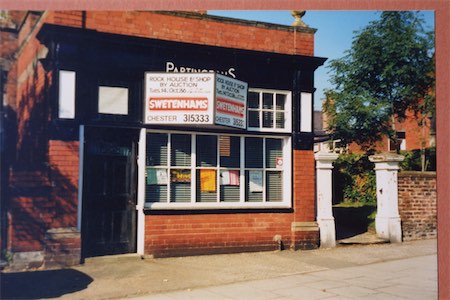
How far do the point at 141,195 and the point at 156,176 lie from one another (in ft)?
1.23

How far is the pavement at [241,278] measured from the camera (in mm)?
4656

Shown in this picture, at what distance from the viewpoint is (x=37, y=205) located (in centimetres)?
548

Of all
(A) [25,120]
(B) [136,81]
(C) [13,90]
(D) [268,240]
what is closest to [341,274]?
(D) [268,240]

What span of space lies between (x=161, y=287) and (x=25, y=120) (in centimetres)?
294

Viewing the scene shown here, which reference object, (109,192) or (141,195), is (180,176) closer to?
(141,195)

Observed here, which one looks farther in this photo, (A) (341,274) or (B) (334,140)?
(B) (334,140)

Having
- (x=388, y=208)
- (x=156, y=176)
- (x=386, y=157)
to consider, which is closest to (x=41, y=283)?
(x=156, y=176)

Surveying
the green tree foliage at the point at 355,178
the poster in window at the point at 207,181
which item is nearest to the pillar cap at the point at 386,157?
the green tree foliage at the point at 355,178

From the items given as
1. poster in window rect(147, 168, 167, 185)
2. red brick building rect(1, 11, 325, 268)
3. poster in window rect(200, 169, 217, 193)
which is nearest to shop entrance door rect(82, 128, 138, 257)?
red brick building rect(1, 11, 325, 268)

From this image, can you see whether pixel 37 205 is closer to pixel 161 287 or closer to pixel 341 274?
pixel 161 287

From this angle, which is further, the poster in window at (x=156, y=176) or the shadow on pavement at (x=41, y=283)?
the poster in window at (x=156, y=176)

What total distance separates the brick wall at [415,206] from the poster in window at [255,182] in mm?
2431

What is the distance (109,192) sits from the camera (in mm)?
6094

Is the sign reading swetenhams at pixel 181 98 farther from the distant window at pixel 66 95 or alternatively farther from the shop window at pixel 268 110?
the distant window at pixel 66 95
